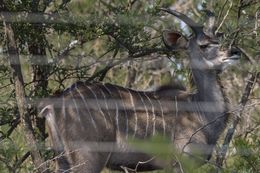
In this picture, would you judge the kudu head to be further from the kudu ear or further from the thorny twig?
the thorny twig

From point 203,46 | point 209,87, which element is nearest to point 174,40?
point 203,46

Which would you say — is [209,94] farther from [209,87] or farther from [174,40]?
[174,40]

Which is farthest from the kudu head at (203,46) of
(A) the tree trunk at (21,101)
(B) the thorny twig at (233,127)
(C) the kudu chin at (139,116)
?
(A) the tree trunk at (21,101)

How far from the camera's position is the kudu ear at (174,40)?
13.5 ft

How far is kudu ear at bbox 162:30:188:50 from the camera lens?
4.10m

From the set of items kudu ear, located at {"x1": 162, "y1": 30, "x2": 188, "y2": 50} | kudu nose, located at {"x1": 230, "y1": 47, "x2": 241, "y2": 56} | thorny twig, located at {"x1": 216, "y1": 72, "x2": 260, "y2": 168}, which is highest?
kudu ear, located at {"x1": 162, "y1": 30, "x2": 188, "y2": 50}

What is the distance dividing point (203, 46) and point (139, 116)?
68cm

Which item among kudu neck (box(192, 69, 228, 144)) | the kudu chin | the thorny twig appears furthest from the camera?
kudu neck (box(192, 69, 228, 144))

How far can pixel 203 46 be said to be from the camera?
426 centimetres

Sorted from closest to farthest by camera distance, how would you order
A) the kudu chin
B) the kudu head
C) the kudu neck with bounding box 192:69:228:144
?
the kudu chin → the kudu head → the kudu neck with bounding box 192:69:228:144

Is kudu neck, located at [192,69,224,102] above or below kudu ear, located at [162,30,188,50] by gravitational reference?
below

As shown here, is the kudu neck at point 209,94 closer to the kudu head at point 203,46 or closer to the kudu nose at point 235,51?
the kudu head at point 203,46

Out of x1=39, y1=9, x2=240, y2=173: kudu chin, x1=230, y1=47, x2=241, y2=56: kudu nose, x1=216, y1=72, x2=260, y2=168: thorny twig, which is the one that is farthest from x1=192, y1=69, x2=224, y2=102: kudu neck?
x1=230, y1=47, x2=241, y2=56: kudu nose

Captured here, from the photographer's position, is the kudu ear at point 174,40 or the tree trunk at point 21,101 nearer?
the tree trunk at point 21,101
